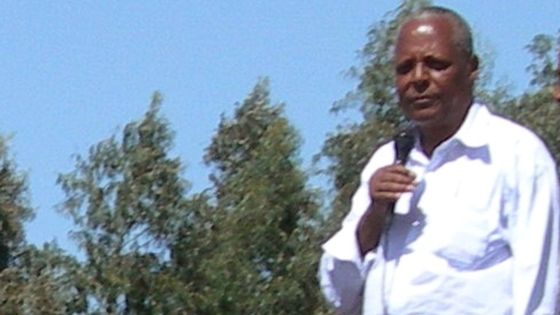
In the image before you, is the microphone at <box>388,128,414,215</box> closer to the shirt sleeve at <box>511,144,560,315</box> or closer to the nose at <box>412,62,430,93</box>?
the nose at <box>412,62,430,93</box>

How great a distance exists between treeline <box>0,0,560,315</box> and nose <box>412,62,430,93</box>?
15498 mm

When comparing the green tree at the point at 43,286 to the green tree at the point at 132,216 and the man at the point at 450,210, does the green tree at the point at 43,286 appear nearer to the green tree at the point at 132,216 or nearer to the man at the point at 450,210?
the green tree at the point at 132,216

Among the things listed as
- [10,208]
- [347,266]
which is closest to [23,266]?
[10,208]

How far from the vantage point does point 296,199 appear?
72.8 feet

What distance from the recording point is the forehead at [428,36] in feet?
15.2

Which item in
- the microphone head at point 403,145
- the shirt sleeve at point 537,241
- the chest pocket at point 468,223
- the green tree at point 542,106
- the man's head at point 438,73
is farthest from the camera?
the green tree at point 542,106

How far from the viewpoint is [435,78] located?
15.1 feet

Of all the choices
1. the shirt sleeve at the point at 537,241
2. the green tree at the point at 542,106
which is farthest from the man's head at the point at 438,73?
the green tree at the point at 542,106

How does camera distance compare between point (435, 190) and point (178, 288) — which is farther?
point (178, 288)

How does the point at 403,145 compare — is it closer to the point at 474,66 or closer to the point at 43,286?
the point at 474,66

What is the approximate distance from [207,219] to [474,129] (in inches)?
Result: 764

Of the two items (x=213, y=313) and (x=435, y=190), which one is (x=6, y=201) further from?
(x=435, y=190)

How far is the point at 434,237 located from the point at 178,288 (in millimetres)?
18749

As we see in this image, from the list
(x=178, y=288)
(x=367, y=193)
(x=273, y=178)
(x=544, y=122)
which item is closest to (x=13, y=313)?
(x=178, y=288)
